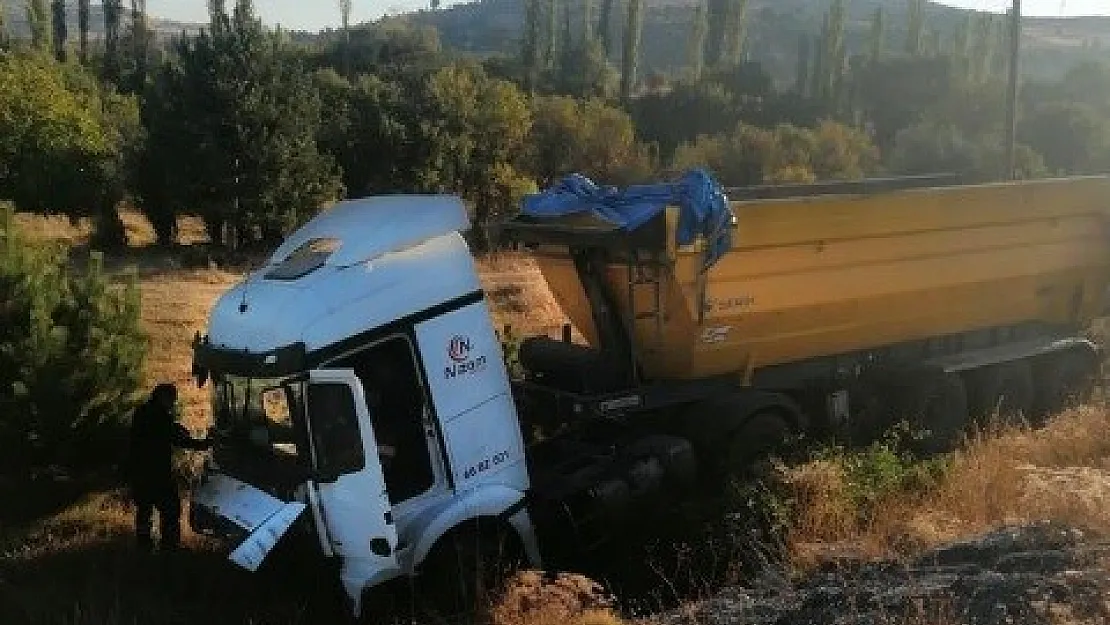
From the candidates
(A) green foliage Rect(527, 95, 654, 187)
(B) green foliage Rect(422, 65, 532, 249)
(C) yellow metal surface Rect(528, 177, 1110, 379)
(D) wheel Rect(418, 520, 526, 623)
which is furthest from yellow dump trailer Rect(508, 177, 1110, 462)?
(A) green foliage Rect(527, 95, 654, 187)

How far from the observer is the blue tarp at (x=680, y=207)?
25.7 ft

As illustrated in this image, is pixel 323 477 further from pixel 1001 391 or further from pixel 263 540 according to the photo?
pixel 1001 391

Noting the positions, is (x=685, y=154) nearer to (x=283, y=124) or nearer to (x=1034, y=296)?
(x=283, y=124)

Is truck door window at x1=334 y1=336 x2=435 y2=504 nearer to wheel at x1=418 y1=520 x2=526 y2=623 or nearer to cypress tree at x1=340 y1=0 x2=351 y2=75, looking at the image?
wheel at x1=418 y1=520 x2=526 y2=623

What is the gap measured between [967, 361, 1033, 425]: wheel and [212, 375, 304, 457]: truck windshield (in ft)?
24.6

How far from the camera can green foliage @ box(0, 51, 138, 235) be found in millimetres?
26656

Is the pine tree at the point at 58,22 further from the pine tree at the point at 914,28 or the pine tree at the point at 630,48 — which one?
the pine tree at the point at 914,28

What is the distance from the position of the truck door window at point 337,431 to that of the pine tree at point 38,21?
160 feet

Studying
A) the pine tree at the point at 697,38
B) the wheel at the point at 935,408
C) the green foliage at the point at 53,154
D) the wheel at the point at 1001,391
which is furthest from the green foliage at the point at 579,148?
the pine tree at the point at 697,38

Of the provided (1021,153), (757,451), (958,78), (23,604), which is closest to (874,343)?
(757,451)

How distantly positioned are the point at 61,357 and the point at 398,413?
13.8ft

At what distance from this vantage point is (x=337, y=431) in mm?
6484

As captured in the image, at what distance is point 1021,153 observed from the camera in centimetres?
3338

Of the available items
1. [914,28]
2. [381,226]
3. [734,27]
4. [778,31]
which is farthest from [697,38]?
[778,31]
